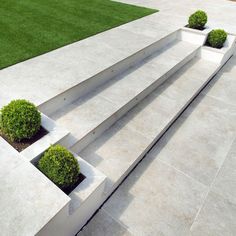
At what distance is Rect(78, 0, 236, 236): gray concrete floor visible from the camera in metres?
4.05

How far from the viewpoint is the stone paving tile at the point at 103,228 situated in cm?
388

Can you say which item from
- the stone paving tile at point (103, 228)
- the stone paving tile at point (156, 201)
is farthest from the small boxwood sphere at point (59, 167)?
the stone paving tile at point (156, 201)

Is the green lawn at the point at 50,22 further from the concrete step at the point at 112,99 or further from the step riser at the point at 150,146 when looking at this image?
the step riser at the point at 150,146

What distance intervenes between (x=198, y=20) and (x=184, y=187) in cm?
704

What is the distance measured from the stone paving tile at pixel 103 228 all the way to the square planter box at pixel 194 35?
7.63 m

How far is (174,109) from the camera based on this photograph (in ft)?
20.4

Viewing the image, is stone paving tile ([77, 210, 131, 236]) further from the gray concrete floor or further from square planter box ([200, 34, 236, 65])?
square planter box ([200, 34, 236, 65])

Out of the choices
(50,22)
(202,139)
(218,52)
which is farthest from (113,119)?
(218,52)

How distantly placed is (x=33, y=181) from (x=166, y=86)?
5.18m

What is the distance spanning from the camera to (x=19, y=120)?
353 centimetres

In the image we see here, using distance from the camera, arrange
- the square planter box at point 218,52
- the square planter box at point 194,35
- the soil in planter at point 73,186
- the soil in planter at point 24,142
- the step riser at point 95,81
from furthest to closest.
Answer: the square planter box at point 194,35 < the square planter box at point 218,52 < the step riser at point 95,81 < the soil in planter at point 24,142 < the soil in planter at point 73,186

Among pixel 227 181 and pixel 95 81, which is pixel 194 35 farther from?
pixel 227 181

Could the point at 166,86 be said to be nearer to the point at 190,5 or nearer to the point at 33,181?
the point at 33,181

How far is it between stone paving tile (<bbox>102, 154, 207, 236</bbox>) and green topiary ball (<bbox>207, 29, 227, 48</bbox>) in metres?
6.15
